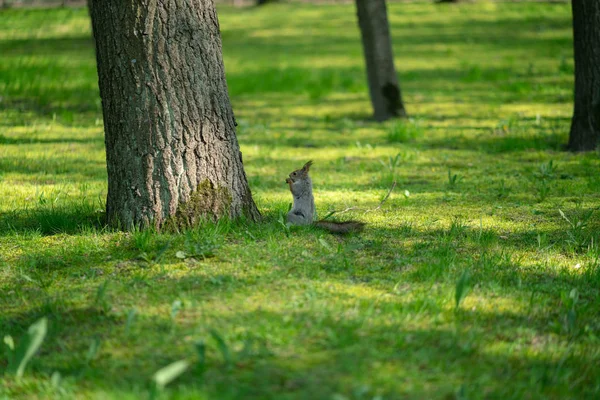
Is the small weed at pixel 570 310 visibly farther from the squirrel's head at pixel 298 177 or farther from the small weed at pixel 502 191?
the small weed at pixel 502 191

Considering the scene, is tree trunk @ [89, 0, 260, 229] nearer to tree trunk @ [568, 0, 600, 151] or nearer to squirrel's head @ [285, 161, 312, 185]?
squirrel's head @ [285, 161, 312, 185]

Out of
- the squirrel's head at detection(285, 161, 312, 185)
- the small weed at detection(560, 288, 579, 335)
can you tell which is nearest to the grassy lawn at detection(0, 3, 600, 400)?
the small weed at detection(560, 288, 579, 335)

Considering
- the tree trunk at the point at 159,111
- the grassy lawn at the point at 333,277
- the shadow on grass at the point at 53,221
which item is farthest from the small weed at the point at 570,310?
the shadow on grass at the point at 53,221

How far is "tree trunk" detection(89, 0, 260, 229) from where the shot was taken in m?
4.44

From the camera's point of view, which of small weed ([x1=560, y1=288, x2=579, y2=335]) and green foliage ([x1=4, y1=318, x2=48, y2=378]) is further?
small weed ([x1=560, y1=288, x2=579, y2=335])

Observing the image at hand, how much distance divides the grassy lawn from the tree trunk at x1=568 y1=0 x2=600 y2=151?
33cm

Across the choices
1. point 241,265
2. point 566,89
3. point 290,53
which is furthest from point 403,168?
point 290,53

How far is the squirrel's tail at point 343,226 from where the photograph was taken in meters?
4.61

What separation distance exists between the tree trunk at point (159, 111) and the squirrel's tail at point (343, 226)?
0.71m

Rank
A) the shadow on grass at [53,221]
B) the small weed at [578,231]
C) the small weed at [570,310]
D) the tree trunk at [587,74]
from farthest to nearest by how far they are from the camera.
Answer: the tree trunk at [587,74] → the shadow on grass at [53,221] → the small weed at [578,231] → the small weed at [570,310]

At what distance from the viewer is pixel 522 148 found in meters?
8.21

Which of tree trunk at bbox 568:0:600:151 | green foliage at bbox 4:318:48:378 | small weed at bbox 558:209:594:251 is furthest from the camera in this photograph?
tree trunk at bbox 568:0:600:151

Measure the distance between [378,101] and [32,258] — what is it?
6.95 m

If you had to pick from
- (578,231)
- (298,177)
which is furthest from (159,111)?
(578,231)
